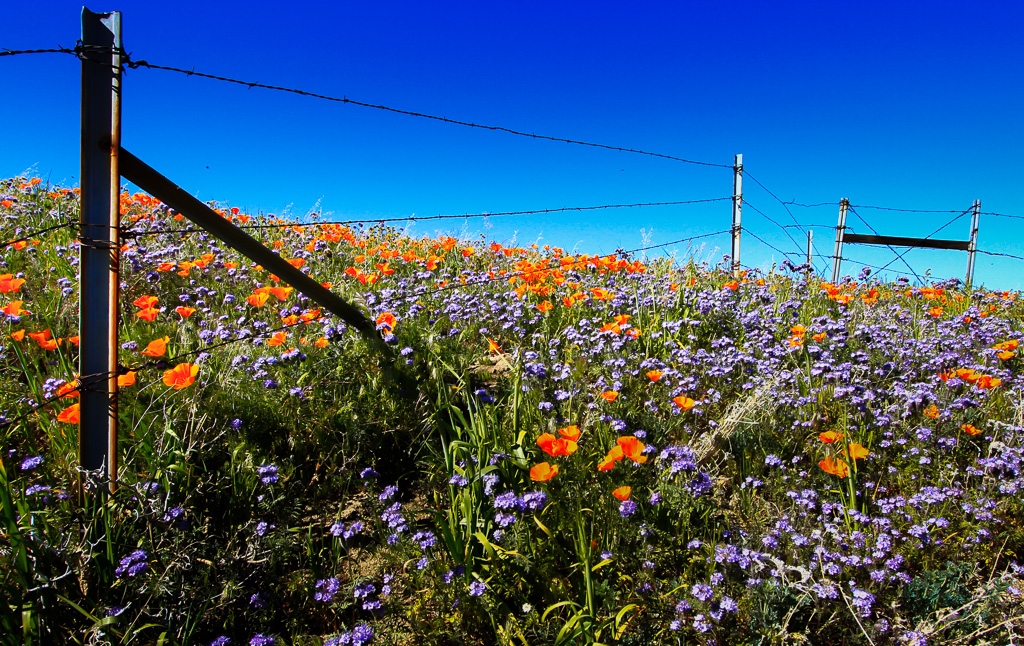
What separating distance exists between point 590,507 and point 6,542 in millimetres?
2161

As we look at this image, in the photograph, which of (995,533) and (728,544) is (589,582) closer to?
(728,544)

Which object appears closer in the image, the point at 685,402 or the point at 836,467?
the point at 836,467

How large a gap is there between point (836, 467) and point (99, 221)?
330cm

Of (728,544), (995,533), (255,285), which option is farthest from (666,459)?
(255,285)

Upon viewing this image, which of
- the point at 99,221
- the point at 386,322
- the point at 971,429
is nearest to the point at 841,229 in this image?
the point at 971,429

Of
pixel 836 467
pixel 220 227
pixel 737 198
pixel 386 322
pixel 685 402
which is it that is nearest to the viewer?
pixel 220 227

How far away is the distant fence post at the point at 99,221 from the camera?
6.78ft

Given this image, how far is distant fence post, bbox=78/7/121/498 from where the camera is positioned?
207 centimetres

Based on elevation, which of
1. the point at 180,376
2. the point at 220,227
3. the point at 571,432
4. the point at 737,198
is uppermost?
the point at 737,198

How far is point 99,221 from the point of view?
2.08 metres

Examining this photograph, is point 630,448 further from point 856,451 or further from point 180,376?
point 180,376

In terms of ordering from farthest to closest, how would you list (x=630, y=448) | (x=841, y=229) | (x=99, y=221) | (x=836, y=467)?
(x=841, y=229) < (x=836, y=467) < (x=630, y=448) < (x=99, y=221)

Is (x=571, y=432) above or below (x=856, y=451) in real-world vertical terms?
above

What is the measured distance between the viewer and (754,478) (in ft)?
9.64
